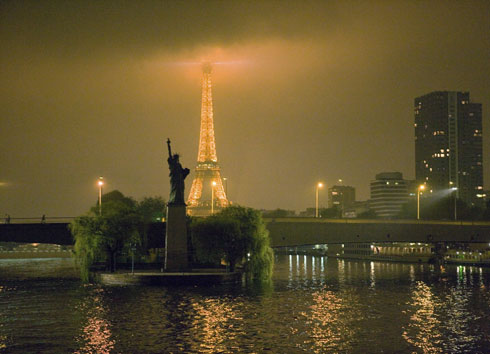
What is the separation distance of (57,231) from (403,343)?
51.0 m

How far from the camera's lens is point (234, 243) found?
216ft

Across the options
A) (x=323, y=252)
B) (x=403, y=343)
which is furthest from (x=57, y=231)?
(x=323, y=252)

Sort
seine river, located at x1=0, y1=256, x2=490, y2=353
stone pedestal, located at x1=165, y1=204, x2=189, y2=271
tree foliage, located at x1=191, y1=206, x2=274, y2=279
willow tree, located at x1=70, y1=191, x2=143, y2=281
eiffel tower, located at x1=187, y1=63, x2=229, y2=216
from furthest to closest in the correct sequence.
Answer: eiffel tower, located at x1=187, y1=63, x2=229, y2=216 < tree foliage, located at x1=191, y1=206, x2=274, y2=279 < willow tree, located at x1=70, y1=191, x2=143, y2=281 < stone pedestal, located at x1=165, y1=204, x2=189, y2=271 < seine river, located at x1=0, y1=256, x2=490, y2=353

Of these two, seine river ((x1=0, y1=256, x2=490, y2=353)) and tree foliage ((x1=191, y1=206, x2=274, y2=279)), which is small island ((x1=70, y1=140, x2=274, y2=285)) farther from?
seine river ((x1=0, y1=256, x2=490, y2=353))

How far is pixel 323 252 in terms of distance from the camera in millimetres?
167375

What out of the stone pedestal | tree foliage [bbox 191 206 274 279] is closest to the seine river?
tree foliage [bbox 191 206 274 279]

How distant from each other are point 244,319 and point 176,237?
21.3 metres

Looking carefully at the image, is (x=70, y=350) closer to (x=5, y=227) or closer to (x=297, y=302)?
(x=297, y=302)

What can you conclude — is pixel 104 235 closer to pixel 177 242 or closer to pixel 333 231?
pixel 177 242

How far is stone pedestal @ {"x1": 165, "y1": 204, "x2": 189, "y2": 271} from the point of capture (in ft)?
197

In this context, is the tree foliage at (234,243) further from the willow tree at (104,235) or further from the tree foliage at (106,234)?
the willow tree at (104,235)

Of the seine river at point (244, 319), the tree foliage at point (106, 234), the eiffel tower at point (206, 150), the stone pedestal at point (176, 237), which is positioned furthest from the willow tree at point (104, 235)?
the eiffel tower at point (206, 150)

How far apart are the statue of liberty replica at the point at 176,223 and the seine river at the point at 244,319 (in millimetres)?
5805

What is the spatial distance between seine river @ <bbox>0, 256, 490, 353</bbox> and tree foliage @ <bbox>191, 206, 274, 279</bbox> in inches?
196
